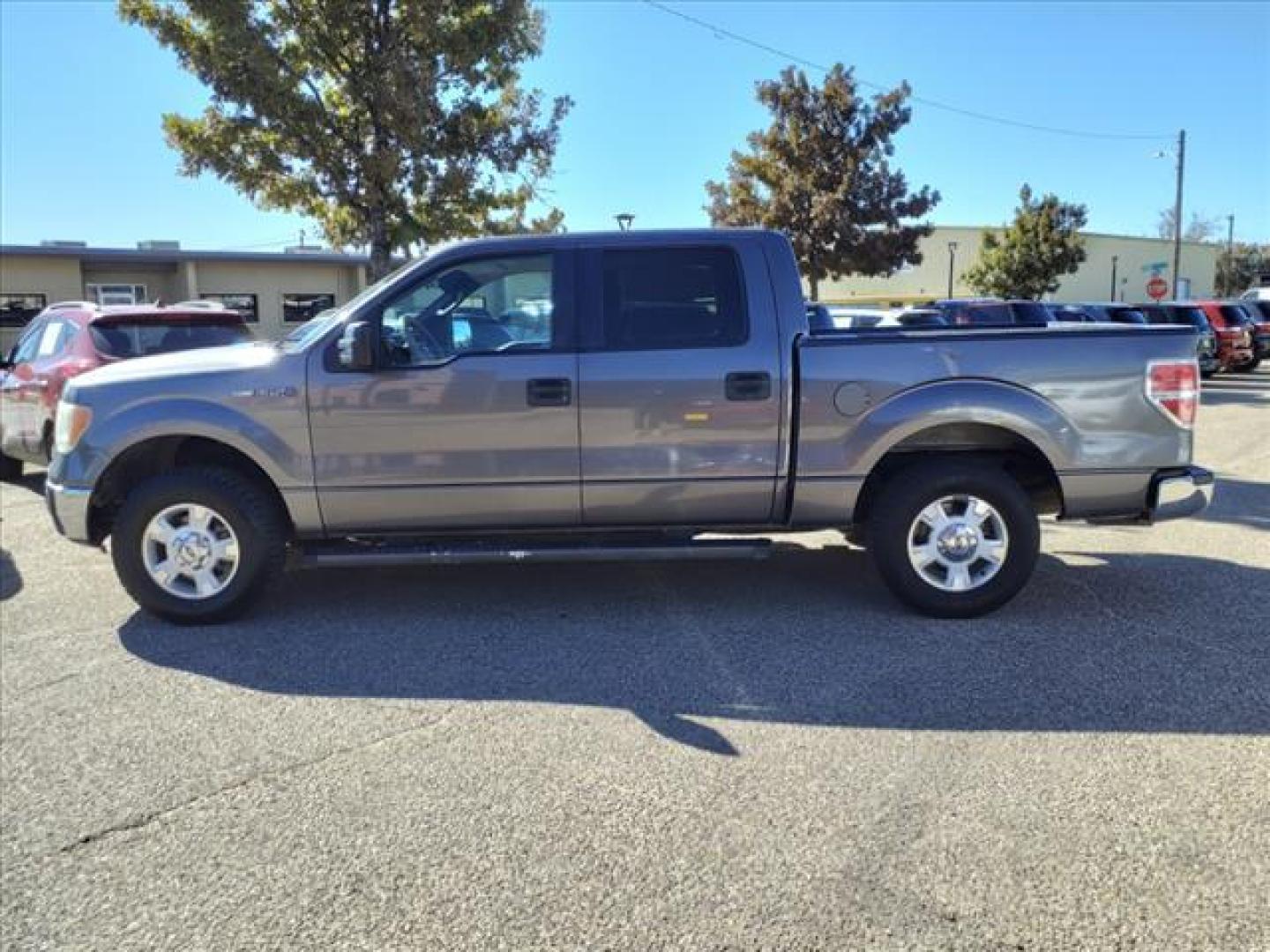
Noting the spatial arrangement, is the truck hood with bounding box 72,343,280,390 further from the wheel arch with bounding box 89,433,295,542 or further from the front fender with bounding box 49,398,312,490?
the wheel arch with bounding box 89,433,295,542

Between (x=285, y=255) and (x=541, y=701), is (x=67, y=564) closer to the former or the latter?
(x=541, y=701)

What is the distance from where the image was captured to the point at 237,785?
3549mm

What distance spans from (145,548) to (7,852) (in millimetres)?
2278

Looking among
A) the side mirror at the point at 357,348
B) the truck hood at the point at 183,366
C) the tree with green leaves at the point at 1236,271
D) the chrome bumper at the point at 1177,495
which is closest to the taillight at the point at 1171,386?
the chrome bumper at the point at 1177,495

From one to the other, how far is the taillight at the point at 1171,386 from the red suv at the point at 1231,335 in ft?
77.5

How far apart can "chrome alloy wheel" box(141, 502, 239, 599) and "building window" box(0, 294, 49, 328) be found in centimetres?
2633

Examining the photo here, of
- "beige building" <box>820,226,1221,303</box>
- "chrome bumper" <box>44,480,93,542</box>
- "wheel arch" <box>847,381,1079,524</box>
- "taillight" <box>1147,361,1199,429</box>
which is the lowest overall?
"chrome bumper" <box>44,480,93,542</box>

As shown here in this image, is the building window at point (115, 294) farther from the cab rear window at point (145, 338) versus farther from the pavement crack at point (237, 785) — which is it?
the pavement crack at point (237, 785)

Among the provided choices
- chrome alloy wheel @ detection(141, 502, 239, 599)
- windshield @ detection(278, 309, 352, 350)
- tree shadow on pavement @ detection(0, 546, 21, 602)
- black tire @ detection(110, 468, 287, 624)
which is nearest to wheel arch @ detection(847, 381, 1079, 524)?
windshield @ detection(278, 309, 352, 350)

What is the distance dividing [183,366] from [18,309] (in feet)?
88.4

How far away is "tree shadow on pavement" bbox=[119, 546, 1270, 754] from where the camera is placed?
4105mm

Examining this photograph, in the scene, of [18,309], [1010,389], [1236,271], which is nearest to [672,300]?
[1010,389]

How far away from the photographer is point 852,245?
26.5 meters

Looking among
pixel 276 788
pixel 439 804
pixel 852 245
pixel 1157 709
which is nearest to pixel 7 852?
pixel 276 788
